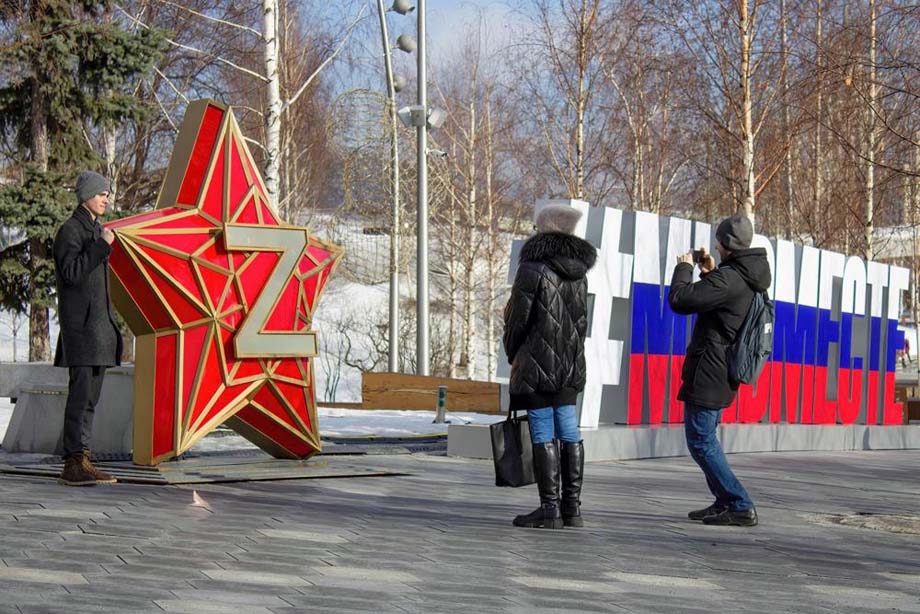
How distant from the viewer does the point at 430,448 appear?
1293 cm

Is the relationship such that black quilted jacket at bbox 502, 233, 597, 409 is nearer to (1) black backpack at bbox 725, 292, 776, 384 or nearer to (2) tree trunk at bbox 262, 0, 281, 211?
(1) black backpack at bbox 725, 292, 776, 384

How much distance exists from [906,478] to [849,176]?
22.0 m

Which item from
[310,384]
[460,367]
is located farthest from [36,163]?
[460,367]

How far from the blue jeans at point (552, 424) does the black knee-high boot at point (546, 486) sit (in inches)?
2.3

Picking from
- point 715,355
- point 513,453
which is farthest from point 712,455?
point 513,453

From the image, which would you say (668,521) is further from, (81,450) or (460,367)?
(460,367)

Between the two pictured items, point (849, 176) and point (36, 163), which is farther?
point (849, 176)

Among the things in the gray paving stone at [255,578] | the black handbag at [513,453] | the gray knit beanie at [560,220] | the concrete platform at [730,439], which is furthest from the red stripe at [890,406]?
the gray paving stone at [255,578]

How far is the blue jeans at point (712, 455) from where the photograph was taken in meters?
7.67

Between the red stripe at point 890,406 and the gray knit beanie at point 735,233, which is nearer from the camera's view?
the gray knit beanie at point 735,233

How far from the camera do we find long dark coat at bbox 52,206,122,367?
8.47 m

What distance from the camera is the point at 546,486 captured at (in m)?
7.30

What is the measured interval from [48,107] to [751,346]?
16766 mm

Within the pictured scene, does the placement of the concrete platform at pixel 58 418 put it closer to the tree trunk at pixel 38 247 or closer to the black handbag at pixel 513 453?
the black handbag at pixel 513 453
